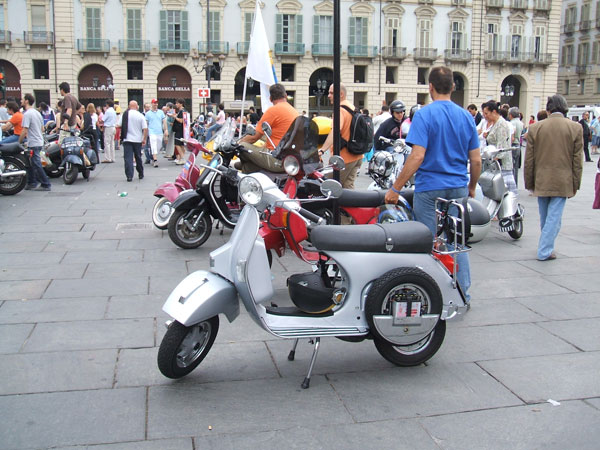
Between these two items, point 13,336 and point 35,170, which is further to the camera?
point 35,170

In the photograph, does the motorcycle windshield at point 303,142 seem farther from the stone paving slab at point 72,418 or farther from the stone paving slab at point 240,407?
the stone paving slab at point 72,418

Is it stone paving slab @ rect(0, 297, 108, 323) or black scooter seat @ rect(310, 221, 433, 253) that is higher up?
black scooter seat @ rect(310, 221, 433, 253)

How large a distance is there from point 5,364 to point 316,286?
75.9 inches

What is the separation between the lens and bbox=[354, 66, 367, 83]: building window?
48906 millimetres

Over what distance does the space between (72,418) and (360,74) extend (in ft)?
158

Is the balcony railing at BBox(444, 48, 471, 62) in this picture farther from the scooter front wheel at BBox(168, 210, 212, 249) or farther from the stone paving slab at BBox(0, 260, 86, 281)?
the stone paving slab at BBox(0, 260, 86, 281)

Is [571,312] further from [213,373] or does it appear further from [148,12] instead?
[148,12]

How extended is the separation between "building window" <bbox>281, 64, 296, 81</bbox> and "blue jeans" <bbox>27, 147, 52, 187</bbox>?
3678 cm

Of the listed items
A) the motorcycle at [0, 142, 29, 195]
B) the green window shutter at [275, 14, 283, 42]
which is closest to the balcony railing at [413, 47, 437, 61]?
the green window shutter at [275, 14, 283, 42]

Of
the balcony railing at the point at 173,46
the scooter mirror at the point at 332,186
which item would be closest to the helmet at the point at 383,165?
the scooter mirror at the point at 332,186

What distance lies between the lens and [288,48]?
152 ft

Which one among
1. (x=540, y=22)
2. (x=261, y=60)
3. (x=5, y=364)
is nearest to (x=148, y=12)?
(x=540, y=22)

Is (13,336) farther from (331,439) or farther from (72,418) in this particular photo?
(331,439)

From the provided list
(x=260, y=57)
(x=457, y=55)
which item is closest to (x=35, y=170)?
(x=260, y=57)
